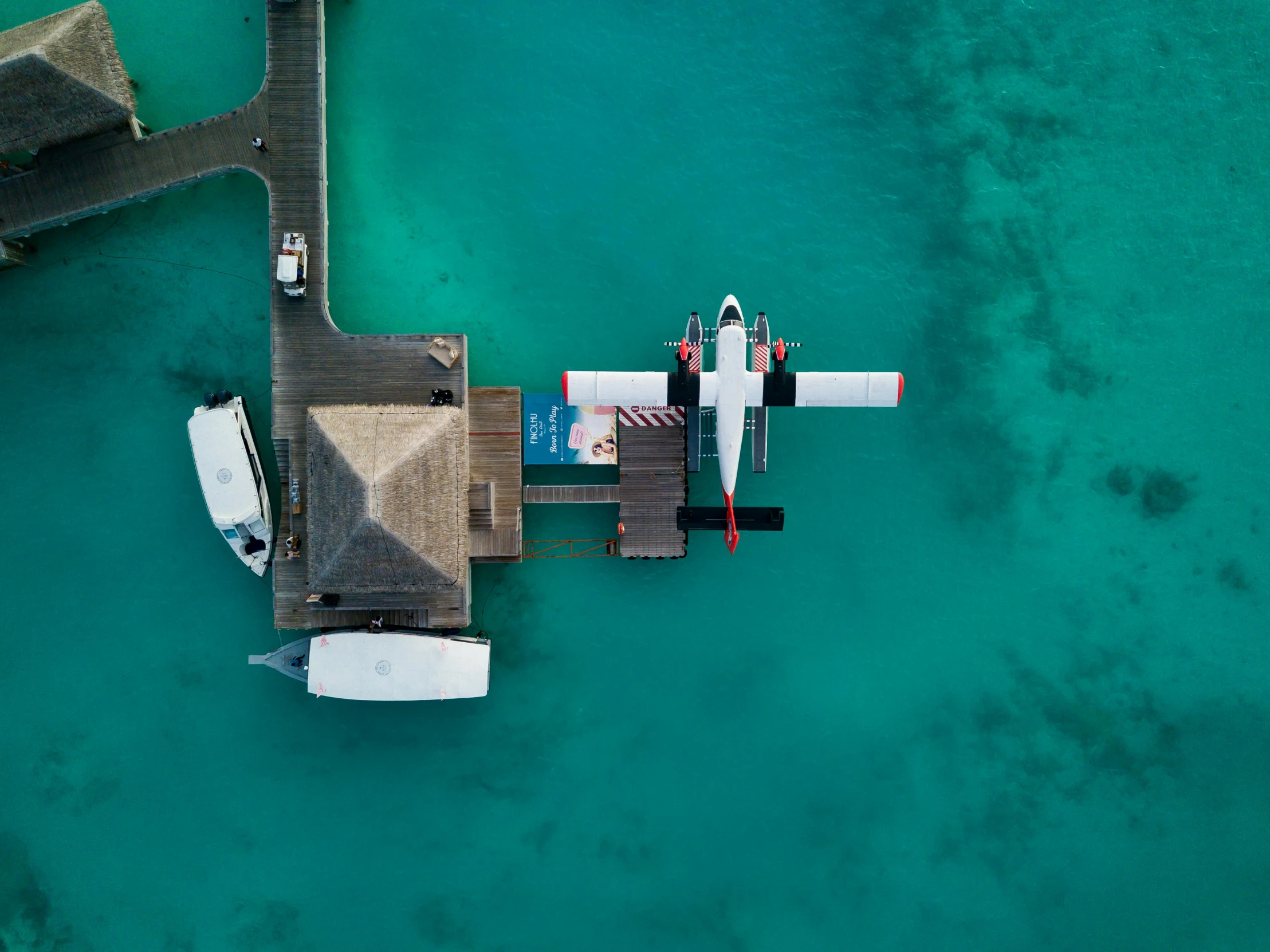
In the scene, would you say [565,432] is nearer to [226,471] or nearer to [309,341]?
[309,341]

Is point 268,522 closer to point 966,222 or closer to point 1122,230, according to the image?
point 966,222

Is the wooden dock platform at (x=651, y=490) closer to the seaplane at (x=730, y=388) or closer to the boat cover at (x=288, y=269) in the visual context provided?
the seaplane at (x=730, y=388)

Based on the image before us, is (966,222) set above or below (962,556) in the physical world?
above

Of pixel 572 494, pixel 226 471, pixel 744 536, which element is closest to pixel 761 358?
pixel 744 536

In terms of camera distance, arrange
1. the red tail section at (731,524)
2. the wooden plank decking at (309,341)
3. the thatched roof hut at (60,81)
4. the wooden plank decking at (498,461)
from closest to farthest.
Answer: the thatched roof hut at (60,81), the red tail section at (731,524), the wooden plank decking at (309,341), the wooden plank decking at (498,461)

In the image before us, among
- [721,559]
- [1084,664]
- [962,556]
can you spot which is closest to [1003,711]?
[1084,664]

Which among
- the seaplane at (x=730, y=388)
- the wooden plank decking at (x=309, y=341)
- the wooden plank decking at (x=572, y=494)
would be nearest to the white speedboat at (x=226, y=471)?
the wooden plank decking at (x=309, y=341)

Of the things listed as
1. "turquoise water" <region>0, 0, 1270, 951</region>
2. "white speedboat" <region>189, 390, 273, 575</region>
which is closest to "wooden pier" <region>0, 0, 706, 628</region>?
"white speedboat" <region>189, 390, 273, 575</region>

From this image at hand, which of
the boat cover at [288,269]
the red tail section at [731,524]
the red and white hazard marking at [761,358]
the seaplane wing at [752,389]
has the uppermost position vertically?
the boat cover at [288,269]
